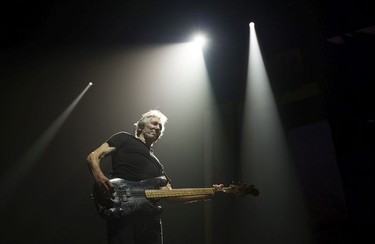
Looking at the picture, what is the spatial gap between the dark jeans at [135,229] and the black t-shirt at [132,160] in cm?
33

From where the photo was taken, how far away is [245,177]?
16.4 feet

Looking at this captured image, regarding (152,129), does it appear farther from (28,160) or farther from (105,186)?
(28,160)

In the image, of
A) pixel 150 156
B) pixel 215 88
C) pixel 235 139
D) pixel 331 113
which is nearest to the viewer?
pixel 150 156

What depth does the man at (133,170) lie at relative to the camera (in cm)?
254

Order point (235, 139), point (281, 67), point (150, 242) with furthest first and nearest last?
point (235, 139)
point (281, 67)
point (150, 242)

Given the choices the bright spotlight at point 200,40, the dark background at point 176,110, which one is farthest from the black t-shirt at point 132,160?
the bright spotlight at point 200,40

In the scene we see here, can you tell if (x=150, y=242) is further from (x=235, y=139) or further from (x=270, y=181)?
(x=235, y=139)

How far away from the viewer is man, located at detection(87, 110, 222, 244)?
2.54 metres

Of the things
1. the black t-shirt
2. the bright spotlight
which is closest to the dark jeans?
the black t-shirt

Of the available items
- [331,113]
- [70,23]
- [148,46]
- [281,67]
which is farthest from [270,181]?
[70,23]

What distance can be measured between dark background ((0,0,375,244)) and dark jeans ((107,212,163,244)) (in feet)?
7.39

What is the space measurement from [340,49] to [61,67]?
4.24 metres

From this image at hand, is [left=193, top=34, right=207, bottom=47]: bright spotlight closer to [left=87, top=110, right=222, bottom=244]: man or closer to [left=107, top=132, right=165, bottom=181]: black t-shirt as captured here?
[left=87, top=110, right=222, bottom=244]: man

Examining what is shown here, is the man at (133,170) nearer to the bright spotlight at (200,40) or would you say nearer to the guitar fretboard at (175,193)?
the guitar fretboard at (175,193)
